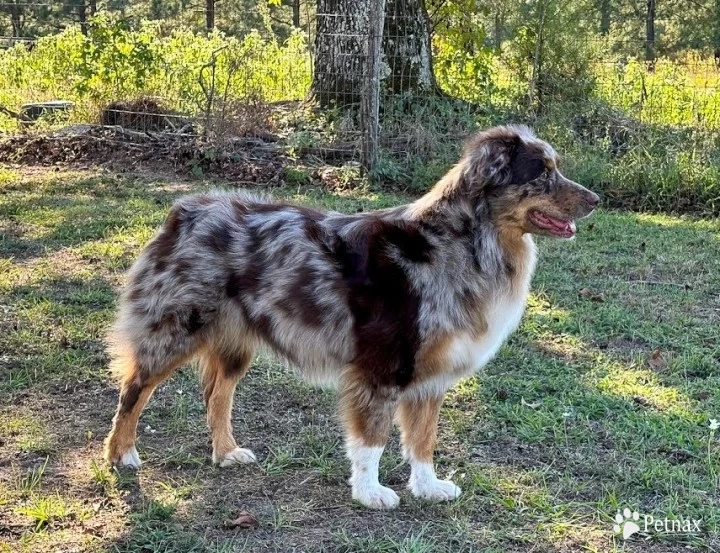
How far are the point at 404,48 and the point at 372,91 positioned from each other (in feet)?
5.04

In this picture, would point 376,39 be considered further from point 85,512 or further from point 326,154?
point 85,512

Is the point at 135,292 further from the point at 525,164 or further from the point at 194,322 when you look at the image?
the point at 525,164

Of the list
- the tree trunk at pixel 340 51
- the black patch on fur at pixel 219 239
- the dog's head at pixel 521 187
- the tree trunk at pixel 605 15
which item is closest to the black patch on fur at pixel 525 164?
the dog's head at pixel 521 187

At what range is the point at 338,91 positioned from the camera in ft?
35.2

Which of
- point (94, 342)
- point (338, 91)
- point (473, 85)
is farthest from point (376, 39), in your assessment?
point (94, 342)

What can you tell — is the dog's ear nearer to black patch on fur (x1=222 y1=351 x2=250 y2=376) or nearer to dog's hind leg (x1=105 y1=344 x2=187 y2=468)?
black patch on fur (x1=222 y1=351 x2=250 y2=376)

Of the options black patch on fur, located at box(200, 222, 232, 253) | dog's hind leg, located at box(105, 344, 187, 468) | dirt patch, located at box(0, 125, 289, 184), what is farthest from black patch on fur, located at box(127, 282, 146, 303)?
dirt patch, located at box(0, 125, 289, 184)

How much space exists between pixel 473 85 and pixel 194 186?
4153 millimetres

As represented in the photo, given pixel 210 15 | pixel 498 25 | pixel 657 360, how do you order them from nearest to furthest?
pixel 657 360
pixel 498 25
pixel 210 15

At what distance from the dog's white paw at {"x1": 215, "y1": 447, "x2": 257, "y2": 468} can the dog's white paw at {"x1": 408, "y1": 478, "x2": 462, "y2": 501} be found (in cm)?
85

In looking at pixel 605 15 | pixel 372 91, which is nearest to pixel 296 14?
pixel 605 15

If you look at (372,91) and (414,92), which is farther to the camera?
(414,92)

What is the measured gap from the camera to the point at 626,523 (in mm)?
3406

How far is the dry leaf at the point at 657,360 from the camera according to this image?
5.05 metres
